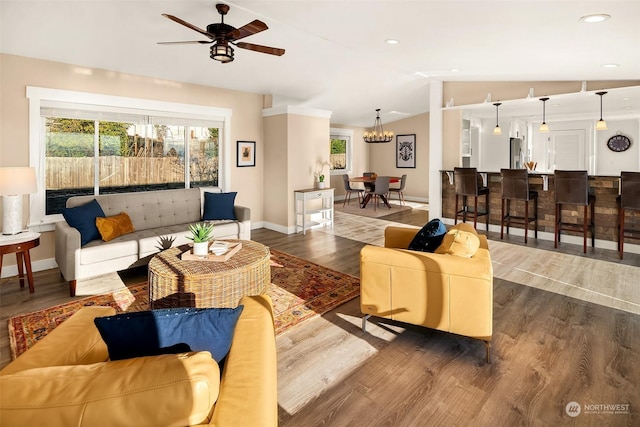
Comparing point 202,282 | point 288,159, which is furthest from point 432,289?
point 288,159

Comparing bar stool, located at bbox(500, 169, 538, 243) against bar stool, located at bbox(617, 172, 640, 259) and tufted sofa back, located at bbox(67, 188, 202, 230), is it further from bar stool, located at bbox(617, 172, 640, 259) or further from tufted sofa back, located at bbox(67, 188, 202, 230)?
tufted sofa back, located at bbox(67, 188, 202, 230)

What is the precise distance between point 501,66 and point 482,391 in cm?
439

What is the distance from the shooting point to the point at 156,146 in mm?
5574

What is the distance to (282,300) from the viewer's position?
3.47 m

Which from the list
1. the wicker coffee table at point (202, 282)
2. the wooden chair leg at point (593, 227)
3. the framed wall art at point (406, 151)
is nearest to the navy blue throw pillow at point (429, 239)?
the wicker coffee table at point (202, 282)

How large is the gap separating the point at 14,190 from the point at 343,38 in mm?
3860

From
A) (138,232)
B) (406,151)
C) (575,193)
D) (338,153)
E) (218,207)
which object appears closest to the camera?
(138,232)

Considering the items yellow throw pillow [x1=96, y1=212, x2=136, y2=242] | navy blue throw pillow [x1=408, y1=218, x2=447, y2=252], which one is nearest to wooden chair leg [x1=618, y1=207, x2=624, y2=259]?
navy blue throw pillow [x1=408, y1=218, x2=447, y2=252]

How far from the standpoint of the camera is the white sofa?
3.74 metres

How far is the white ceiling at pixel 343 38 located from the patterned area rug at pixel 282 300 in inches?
107

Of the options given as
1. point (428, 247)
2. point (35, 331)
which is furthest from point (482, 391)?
point (35, 331)

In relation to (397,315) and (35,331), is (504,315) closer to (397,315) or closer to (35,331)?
(397,315)

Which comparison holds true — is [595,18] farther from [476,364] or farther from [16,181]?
[16,181]

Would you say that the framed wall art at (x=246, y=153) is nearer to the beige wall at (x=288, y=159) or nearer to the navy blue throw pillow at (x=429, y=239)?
the beige wall at (x=288, y=159)
